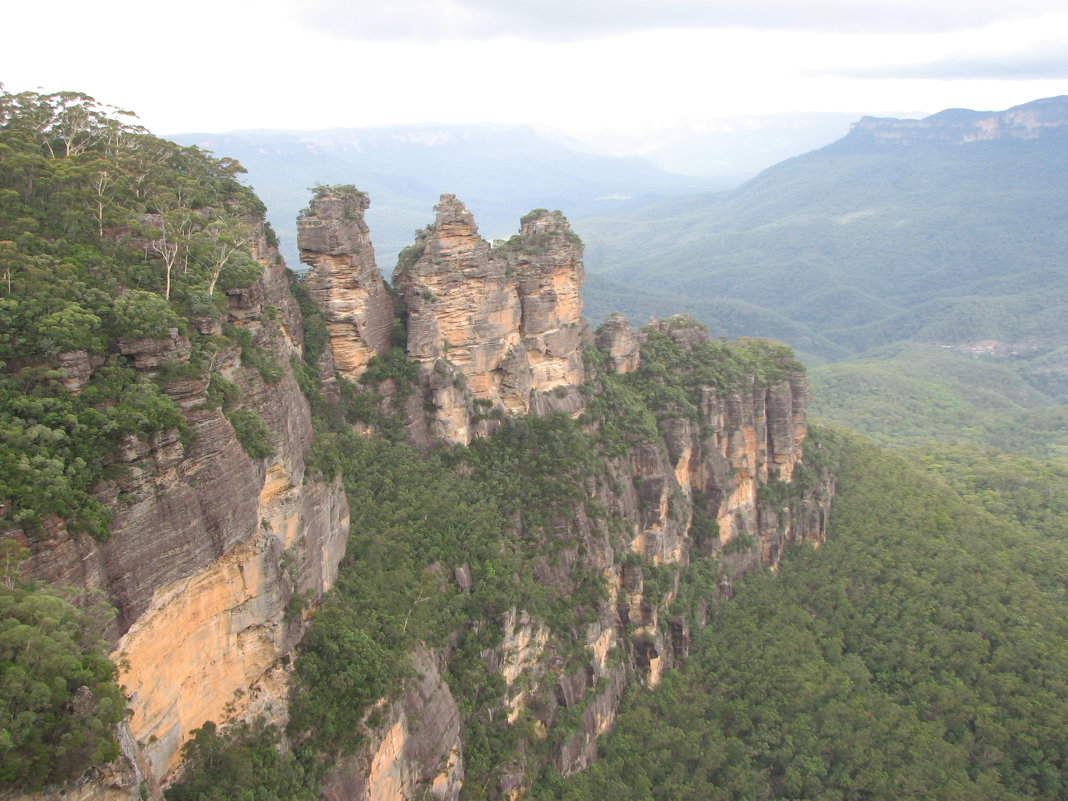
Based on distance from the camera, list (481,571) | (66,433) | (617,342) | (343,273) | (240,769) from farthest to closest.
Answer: (617,342)
(343,273)
(481,571)
(240,769)
(66,433)

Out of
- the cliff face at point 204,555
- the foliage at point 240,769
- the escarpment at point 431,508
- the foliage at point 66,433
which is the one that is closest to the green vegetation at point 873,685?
the escarpment at point 431,508

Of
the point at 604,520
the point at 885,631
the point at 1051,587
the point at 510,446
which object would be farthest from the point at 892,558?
the point at 510,446

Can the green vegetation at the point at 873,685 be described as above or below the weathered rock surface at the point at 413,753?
below

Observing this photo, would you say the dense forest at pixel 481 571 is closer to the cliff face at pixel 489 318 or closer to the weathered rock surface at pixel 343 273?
the weathered rock surface at pixel 343 273

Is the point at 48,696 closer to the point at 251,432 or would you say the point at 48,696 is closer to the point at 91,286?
the point at 251,432

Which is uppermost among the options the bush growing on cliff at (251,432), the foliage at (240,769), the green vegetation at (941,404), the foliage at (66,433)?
the foliage at (66,433)

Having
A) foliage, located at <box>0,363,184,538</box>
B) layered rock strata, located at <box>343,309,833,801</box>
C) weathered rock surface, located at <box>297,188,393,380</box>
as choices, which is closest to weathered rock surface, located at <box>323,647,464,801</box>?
layered rock strata, located at <box>343,309,833,801</box>

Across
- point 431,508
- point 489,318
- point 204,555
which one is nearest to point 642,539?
point 431,508
